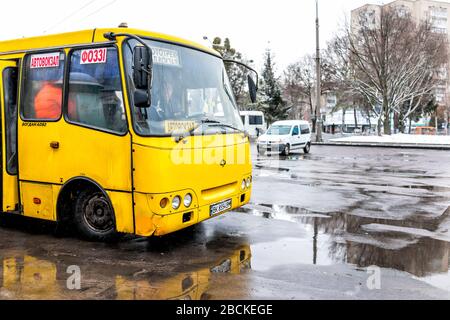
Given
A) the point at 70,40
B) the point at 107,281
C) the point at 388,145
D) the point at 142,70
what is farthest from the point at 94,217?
the point at 388,145

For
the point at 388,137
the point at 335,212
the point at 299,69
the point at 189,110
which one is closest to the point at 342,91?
the point at 388,137

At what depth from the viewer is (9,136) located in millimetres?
7102

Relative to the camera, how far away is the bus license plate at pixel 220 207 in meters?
6.47

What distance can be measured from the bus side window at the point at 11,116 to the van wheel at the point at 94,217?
1.39m

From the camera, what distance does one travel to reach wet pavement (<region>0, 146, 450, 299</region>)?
190 inches

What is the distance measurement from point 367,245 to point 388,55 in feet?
103

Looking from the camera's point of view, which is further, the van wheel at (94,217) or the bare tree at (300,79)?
the bare tree at (300,79)

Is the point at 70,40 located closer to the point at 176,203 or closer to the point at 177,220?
the point at 176,203

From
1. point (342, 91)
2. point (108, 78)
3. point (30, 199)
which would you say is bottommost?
point (30, 199)

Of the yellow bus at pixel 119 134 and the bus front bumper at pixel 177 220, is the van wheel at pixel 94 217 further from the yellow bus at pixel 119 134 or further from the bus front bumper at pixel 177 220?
the bus front bumper at pixel 177 220

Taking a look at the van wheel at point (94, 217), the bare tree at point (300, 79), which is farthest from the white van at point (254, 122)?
the van wheel at point (94, 217)
